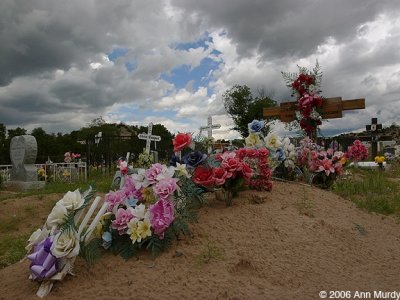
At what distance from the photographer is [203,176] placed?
347cm

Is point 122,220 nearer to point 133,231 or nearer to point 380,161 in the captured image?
point 133,231

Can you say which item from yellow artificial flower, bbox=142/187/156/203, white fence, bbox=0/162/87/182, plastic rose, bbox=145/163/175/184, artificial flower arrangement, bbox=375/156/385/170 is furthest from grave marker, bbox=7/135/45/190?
plastic rose, bbox=145/163/175/184

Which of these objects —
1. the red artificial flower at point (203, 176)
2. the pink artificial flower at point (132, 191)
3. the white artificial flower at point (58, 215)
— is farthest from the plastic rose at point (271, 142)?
the white artificial flower at point (58, 215)

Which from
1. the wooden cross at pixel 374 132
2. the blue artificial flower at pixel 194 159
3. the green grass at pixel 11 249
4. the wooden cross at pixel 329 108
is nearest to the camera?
the blue artificial flower at pixel 194 159

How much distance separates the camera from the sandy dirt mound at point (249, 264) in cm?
243

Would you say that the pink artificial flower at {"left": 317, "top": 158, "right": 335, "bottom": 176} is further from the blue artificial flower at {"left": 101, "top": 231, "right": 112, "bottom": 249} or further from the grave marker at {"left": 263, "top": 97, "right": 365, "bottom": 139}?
the blue artificial flower at {"left": 101, "top": 231, "right": 112, "bottom": 249}

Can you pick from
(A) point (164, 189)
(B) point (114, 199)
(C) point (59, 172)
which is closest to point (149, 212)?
(A) point (164, 189)

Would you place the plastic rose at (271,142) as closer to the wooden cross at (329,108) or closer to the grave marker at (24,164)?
the wooden cross at (329,108)

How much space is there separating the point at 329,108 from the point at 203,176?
4.25 metres

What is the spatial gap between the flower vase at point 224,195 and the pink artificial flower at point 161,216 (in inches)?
32.0

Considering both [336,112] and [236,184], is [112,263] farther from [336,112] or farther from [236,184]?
[336,112]

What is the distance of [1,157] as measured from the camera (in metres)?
38.0

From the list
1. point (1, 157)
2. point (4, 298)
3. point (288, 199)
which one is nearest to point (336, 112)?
point (288, 199)

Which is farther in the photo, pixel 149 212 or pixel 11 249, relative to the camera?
pixel 11 249
